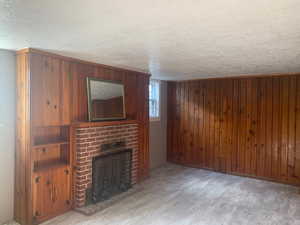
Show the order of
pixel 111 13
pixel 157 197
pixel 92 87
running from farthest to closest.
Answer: pixel 157 197
pixel 92 87
pixel 111 13

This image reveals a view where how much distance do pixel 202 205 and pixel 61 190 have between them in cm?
224

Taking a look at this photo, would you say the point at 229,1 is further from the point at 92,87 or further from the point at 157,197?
the point at 157,197

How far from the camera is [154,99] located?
19.3 feet

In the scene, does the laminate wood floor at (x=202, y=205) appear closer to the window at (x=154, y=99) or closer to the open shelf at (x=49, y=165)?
the open shelf at (x=49, y=165)

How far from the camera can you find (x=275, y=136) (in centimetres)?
478

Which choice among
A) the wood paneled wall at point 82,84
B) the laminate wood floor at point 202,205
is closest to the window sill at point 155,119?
the wood paneled wall at point 82,84

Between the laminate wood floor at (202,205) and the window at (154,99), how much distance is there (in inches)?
66.3

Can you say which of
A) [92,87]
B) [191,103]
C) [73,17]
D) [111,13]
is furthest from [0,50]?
[191,103]

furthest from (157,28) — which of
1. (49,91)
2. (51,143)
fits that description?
(51,143)

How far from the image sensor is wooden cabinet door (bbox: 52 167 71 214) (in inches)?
123

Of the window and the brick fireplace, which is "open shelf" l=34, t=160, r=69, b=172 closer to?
the brick fireplace

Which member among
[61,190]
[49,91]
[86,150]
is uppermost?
[49,91]

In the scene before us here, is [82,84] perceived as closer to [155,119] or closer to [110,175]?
[110,175]

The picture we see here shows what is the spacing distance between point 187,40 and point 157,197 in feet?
9.08
